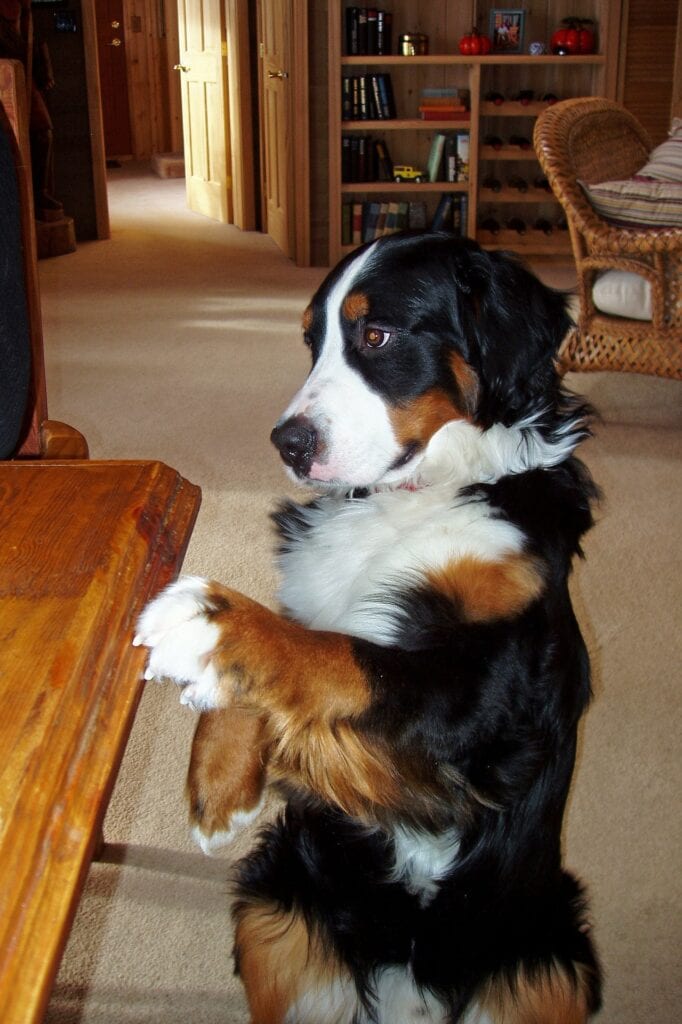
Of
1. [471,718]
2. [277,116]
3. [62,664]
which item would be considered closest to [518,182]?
[277,116]

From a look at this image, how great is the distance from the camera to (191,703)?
0.92 metres

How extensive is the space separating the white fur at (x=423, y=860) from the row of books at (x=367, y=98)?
17.6ft

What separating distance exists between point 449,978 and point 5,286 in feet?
3.20

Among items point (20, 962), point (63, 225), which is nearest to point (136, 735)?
point (20, 962)

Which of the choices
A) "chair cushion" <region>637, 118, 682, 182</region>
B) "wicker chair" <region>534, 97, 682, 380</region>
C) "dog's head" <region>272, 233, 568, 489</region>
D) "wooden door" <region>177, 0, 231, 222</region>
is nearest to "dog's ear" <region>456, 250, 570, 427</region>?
"dog's head" <region>272, 233, 568, 489</region>

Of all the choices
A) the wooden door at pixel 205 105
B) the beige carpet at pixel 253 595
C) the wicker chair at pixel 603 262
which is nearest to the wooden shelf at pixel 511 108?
the beige carpet at pixel 253 595

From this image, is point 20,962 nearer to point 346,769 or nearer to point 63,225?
point 346,769

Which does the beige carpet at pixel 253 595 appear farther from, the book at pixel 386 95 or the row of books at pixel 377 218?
the book at pixel 386 95

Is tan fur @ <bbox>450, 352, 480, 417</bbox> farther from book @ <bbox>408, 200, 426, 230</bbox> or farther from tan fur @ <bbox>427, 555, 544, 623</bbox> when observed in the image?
book @ <bbox>408, 200, 426, 230</bbox>

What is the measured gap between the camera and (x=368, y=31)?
5.71 meters

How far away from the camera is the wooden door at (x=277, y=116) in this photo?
5.84 m

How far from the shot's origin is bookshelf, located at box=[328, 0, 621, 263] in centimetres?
576

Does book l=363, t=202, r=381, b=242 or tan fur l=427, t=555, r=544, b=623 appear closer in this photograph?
tan fur l=427, t=555, r=544, b=623

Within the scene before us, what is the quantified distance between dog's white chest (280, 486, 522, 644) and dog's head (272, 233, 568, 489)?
0.06 metres
